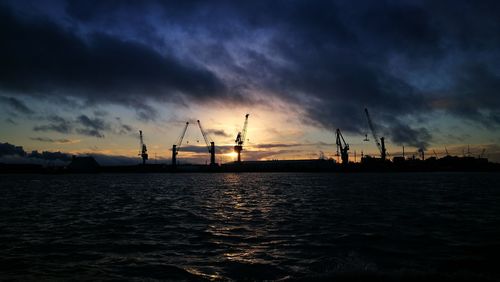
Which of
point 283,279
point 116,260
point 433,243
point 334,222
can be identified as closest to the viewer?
point 283,279

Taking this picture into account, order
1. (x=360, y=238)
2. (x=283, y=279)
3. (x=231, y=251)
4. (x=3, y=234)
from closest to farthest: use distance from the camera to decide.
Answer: (x=283, y=279) < (x=231, y=251) < (x=360, y=238) < (x=3, y=234)

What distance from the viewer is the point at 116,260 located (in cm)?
1563

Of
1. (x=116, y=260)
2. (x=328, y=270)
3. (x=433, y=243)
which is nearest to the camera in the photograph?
(x=328, y=270)

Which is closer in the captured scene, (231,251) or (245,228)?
(231,251)

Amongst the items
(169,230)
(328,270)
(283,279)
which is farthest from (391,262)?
(169,230)

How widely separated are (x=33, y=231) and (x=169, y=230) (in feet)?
28.5

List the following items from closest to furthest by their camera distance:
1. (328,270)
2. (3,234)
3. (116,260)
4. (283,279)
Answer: (283,279) → (328,270) → (116,260) → (3,234)

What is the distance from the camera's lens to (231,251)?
56.3 feet

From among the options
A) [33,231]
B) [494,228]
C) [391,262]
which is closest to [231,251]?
[391,262]

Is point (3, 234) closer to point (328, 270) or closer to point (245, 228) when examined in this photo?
point (245, 228)

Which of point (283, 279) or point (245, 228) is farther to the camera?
point (245, 228)

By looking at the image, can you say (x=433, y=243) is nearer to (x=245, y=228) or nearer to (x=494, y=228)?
(x=494, y=228)

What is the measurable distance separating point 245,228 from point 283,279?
1225cm

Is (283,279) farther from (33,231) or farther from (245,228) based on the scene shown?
(33,231)
